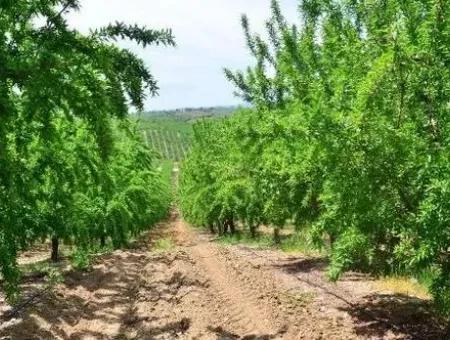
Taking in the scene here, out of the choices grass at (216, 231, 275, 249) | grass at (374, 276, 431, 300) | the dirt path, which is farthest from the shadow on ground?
grass at (216, 231, 275, 249)

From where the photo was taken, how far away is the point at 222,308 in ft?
40.2

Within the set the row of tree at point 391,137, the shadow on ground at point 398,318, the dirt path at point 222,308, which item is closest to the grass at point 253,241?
the dirt path at point 222,308

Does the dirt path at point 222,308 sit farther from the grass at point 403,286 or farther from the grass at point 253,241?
the grass at point 253,241

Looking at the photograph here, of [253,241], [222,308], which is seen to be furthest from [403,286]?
[253,241]

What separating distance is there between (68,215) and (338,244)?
1127 cm

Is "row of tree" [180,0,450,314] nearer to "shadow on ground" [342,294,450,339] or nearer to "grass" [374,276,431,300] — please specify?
"shadow on ground" [342,294,450,339]

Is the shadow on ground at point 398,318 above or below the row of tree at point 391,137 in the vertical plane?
below

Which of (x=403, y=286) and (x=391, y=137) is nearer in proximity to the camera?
(x=391, y=137)

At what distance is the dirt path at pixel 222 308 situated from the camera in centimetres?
1009

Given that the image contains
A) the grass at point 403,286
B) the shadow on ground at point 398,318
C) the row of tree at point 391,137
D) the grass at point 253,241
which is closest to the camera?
the row of tree at point 391,137

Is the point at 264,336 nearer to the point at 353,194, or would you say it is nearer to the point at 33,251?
the point at 353,194

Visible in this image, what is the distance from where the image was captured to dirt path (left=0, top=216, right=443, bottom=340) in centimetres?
1009

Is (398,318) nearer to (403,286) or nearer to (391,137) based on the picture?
(403,286)

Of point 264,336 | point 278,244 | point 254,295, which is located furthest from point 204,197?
point 264,336
